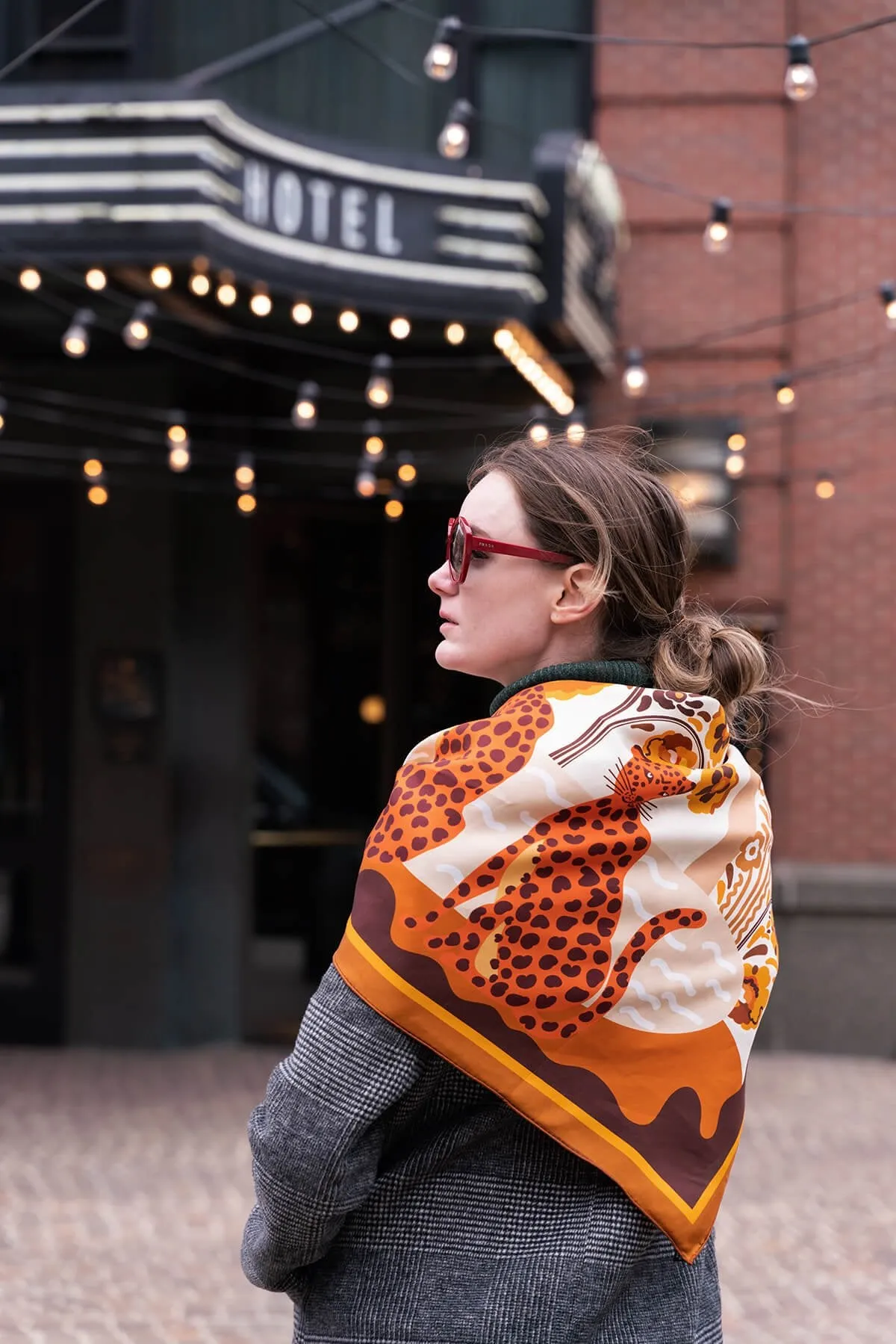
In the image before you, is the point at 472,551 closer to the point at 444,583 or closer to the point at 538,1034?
the point at 444,583

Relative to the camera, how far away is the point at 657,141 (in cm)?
960

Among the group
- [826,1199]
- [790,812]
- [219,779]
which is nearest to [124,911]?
[219,779]

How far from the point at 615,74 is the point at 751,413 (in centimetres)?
210

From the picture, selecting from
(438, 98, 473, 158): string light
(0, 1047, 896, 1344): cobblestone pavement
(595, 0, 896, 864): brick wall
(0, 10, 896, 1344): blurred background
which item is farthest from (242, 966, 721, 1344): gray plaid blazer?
(595, 0, 896, 864): brick wall

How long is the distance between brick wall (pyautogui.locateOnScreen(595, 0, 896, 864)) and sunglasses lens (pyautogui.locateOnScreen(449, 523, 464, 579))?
7.95m

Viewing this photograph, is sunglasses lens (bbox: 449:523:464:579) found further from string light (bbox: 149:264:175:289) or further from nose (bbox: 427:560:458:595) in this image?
string light (bbox: 149:264:175:289)

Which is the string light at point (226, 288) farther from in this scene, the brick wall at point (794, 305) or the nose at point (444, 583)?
the nose at point (444, 583)

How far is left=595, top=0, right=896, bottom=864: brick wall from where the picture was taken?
375 inches

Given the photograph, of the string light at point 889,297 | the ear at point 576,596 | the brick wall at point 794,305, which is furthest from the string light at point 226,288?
the ear at point 576,596

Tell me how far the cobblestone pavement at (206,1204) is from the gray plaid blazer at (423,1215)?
11.8ft

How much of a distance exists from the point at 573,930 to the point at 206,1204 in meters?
5.27

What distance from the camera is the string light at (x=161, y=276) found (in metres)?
6.82

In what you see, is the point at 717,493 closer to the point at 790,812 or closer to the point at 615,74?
the point at 790,812

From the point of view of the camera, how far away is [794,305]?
9586 mm
